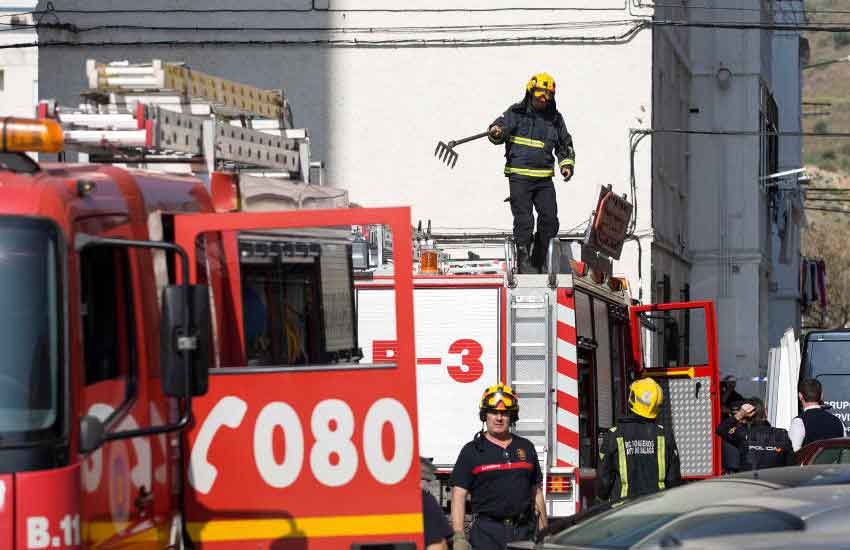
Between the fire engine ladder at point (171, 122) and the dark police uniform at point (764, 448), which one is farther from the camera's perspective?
the dark police uniform at point (764, 448)

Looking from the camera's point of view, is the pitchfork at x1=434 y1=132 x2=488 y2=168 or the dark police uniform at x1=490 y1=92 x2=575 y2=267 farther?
the pitchfork at x1=434 y1=132 x2=488 y2=168

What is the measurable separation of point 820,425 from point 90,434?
33.3ft

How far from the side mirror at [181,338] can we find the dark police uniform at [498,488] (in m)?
3.08

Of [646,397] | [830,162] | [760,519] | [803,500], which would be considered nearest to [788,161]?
[646,397]

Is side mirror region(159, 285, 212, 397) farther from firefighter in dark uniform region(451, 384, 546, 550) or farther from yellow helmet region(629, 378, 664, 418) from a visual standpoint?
yellow helmet region(629, 378, 664, 418)

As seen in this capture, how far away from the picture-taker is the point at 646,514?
6.07 m

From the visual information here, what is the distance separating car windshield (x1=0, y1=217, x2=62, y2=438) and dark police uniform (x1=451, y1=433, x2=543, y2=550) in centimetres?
356

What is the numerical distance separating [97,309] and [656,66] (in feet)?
71.2

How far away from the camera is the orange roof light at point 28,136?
6.06 m

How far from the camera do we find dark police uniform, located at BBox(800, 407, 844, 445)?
14.5 m

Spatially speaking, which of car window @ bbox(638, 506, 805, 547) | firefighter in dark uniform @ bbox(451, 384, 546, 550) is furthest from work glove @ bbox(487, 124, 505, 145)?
car window @ bbox(638, 506, 805, 547)

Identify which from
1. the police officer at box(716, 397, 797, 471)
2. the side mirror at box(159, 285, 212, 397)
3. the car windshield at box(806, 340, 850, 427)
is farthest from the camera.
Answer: the car windshield at box(806, 340, 850, 427)

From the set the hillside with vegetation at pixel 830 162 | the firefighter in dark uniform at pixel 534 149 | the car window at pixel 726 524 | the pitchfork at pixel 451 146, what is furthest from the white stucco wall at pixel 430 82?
the hillside with vegetation at pixel 830 162

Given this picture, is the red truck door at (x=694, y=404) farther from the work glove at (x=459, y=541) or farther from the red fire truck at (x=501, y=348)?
the work glove at (x=459, y=541)
